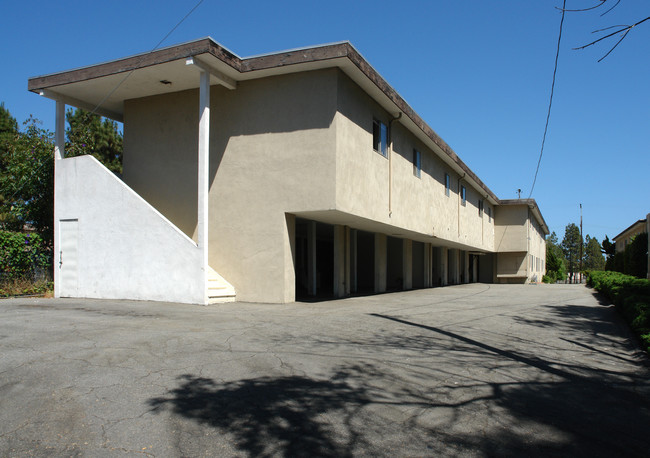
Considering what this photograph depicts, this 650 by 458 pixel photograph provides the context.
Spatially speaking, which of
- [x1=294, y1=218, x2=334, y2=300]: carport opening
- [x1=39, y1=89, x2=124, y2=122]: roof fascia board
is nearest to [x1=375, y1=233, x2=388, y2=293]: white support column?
[x1=294, y1=218, x2=334, y2=300]: carport opening

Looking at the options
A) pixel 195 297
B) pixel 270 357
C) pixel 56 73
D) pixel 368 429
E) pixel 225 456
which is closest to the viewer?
pixel 225 456

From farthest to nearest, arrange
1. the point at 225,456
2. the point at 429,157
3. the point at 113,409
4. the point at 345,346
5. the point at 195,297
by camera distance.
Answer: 1. the point at 429,157
2. the point at 195,297
3. the point at 345,346
4. the point at 113,409
5. the point at 225,456

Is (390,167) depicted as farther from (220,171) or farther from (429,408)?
(429,408)

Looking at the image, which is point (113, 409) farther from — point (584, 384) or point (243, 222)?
point (243, 222)

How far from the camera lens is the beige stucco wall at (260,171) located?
12.5 m

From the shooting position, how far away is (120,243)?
12844 mm

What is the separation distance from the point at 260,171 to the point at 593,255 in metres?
128

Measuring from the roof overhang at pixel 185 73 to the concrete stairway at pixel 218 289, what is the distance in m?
5.23

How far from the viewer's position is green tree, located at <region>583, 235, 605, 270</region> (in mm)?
117688

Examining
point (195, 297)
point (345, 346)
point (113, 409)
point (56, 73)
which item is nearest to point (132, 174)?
point (56, 73)

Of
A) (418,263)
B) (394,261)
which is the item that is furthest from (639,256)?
(394,261)

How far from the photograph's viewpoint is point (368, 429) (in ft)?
12.8

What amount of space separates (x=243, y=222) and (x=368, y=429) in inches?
392

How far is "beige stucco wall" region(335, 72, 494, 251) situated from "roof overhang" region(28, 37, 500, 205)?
0.57 meters
